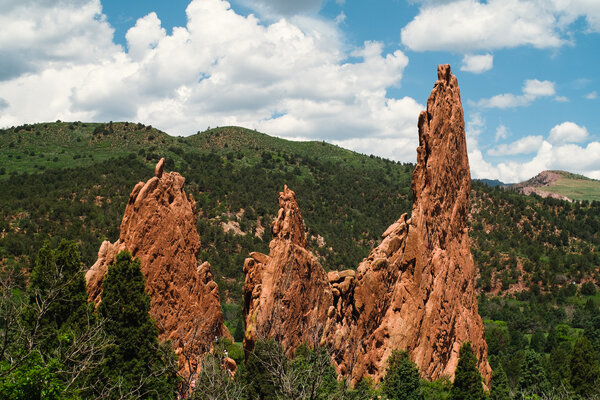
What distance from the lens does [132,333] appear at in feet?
82.6

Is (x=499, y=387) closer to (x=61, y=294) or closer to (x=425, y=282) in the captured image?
(x=425, y=282)

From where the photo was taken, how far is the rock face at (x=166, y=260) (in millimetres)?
28938

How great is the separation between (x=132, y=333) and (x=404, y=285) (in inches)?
619

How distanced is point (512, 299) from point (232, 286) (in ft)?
173

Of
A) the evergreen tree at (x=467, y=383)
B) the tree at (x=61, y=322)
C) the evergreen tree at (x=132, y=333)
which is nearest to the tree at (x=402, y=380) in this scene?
the evergreen tree at (x=467, y=383)

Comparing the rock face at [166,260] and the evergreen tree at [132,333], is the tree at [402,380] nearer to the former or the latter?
the rock face at [166,260]

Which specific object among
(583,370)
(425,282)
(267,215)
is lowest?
(583,370)

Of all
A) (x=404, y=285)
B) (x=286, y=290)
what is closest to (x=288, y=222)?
(x=286, y=290)

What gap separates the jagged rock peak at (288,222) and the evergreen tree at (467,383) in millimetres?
12217

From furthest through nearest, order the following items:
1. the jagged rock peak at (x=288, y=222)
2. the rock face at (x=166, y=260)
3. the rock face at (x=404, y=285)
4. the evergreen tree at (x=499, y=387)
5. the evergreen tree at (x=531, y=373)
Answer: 1. the evergreen tree at (x=531, y=373)
2. the evergreen tree at (x=499, y=387)
3. the jagged rock peak at (x=288, y=222)
4. the rock face at (x=404, y=285)
5. the rock face at (x=166, y=260)

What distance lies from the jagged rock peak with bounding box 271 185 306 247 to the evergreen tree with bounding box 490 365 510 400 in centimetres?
1645

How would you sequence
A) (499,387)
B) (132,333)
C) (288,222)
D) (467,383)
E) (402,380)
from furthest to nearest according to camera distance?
(499,387) < (288,222) < (467,383) < (402,380) < (132,333)

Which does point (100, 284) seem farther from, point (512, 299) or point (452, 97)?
point (512, 299)

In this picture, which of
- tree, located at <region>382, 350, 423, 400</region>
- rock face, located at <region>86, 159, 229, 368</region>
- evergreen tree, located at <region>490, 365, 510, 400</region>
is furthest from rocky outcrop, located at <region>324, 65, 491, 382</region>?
rock face, located at <region>86, 159, 229, 368</region>
